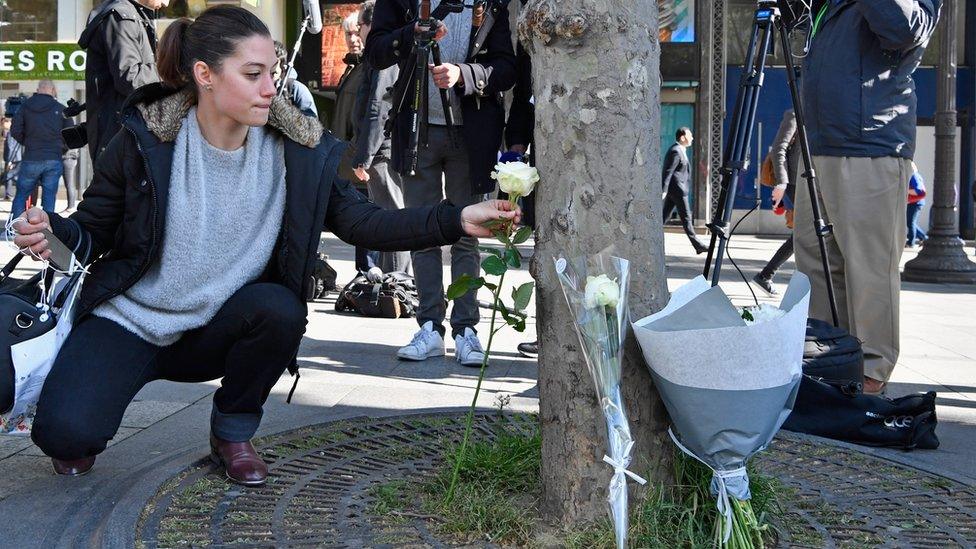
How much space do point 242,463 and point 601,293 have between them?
1.23 metres

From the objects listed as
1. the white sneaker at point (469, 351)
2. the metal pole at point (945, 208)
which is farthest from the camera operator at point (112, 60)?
the metal pole at point (945, 208)

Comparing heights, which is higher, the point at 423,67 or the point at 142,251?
the point at 423,67

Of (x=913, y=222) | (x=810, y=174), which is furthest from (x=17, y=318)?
(x=913, y=222)

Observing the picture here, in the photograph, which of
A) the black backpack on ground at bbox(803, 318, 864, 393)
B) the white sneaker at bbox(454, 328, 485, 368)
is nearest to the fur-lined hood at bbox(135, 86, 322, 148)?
the black backpack on ground at bbox(803, 318, 864, 393)

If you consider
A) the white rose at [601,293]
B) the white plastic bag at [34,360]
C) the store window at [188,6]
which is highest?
the store window at [188,6]

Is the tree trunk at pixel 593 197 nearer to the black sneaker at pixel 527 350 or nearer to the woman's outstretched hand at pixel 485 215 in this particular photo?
the woman's outstretched hand at pixel 485 215

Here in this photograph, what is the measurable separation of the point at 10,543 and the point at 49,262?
0.75 m

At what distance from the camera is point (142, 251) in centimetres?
297

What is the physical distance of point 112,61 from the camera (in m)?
5.23

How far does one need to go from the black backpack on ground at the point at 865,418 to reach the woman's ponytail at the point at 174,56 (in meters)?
2.24

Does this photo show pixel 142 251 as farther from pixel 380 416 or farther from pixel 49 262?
pixel 380 416

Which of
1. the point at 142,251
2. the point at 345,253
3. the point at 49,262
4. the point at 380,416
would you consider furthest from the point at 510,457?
the point at 345,253

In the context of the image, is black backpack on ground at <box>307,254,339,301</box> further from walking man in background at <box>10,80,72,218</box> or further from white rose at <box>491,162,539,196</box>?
walking man in background at <box>10,80,72,218</box>

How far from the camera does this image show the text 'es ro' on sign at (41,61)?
24391 mm
